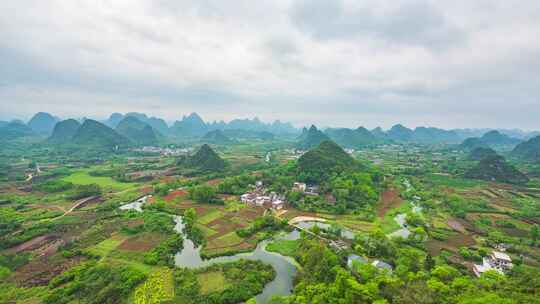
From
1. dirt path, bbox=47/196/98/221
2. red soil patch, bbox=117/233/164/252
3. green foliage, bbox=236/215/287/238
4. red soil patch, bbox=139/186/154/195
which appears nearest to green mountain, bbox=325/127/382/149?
red soil patch, bbox=139/186/154/195

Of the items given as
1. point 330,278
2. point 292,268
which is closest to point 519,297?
point 330,278

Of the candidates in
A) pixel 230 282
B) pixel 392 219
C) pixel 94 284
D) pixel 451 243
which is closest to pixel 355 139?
pixel 392 219

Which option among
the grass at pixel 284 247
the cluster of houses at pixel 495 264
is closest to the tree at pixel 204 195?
the grass at pixel 284 247

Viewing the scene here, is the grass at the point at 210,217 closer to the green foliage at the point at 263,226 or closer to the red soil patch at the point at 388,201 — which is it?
the green foliage at the point at 263,226

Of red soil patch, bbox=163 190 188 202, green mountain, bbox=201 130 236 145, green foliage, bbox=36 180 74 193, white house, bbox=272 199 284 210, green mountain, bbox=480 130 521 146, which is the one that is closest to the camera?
white house, bbox=272 199 284 210

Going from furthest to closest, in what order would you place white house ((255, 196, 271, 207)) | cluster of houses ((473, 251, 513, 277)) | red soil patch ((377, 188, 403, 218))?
white house ((255, 196, 271, 207)) → red soil patch ((377, 188, 403, 218)) → cluster of houses ((473, 251, 513, 277))

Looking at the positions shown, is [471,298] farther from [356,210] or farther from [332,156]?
[332,156]

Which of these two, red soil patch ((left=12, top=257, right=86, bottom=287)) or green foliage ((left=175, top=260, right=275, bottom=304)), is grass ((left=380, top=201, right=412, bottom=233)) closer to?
green foliage ((left=175, top=260, right=275, bottom=304))

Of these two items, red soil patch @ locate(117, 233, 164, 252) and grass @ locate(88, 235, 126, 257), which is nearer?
grass @ locate(88, 235, 126, 257)
